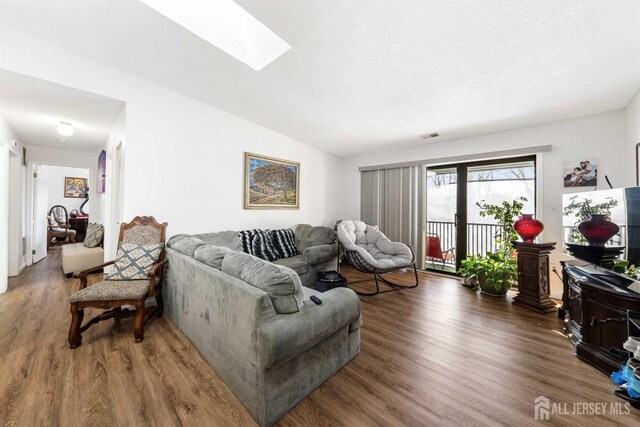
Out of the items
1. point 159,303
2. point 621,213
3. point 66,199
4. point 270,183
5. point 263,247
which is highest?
point 270,183

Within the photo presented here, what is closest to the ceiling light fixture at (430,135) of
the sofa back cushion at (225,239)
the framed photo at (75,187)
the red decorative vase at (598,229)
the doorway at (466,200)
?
the doorway at (466,200)

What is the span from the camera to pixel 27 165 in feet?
14.4

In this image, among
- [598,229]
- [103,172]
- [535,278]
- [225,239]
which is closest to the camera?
[598,229]

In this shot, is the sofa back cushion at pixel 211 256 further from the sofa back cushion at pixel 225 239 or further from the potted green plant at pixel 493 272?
the potted green plant at pixel 493 272

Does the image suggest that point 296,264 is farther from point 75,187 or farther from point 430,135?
point 75,187

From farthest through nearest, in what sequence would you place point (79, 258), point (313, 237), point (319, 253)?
point (313, 237), point (79, 258), point (319, 253)

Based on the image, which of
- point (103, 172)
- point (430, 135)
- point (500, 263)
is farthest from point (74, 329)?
point (430, 135)

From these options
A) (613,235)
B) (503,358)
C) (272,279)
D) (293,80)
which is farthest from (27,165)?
(613,235)

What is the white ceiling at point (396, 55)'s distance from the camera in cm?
164

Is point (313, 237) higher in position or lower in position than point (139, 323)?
higher

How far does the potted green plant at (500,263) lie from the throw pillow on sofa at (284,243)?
2.64 meters

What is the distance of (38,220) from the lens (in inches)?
194

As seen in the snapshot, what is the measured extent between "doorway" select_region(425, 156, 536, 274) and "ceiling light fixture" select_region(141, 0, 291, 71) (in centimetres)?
344

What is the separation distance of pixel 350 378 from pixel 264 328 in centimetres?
84
